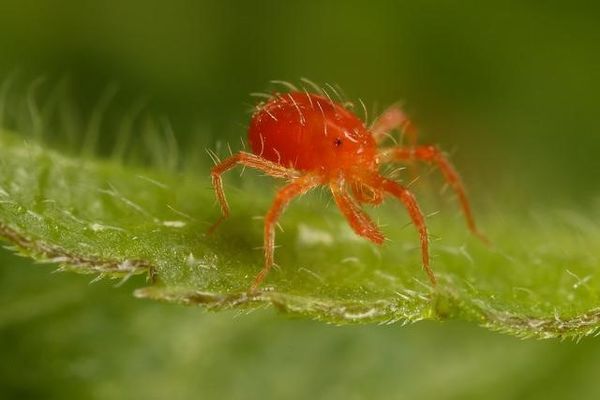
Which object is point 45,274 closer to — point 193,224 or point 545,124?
point 193,224

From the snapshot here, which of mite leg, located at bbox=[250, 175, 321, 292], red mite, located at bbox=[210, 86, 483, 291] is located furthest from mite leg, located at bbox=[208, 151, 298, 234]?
mite leg, located at bbox=[250, 175, 321, 292]

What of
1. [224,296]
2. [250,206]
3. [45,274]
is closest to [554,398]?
[250,206]

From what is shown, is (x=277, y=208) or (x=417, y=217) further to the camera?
(x=417, y=217)

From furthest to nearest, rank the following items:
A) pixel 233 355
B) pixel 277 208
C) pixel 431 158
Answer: pixel 233 355 → pixel 431 158 → pixel 277 208

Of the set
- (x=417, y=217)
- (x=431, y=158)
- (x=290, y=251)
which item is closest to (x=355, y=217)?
(x=417, y=217)

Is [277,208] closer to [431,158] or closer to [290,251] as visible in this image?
[290,251]

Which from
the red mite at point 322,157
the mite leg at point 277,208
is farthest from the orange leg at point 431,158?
the mite leg at point 277,208

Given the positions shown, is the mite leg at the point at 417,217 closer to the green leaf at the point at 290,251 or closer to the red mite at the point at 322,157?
the red mite at the point at 322,157
